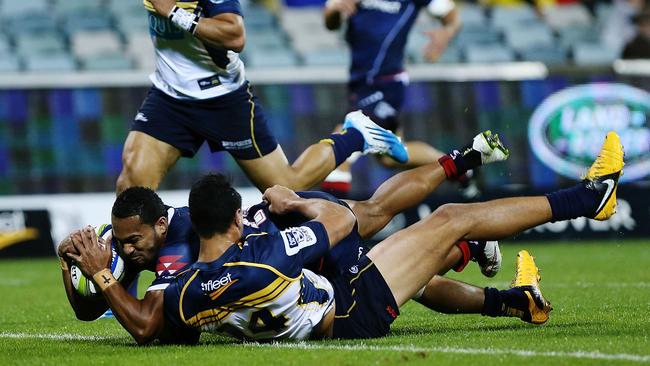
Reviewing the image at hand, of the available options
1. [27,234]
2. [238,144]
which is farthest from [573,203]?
[27,234]

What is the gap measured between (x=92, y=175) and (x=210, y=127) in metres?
6.34

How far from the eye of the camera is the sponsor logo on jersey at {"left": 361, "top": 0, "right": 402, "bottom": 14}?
1317 cm

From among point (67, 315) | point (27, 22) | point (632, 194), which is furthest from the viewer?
point (27, 22)

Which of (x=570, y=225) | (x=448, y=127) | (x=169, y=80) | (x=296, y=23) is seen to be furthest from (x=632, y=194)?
(x=169, y=80)

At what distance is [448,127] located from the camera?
52.2ft

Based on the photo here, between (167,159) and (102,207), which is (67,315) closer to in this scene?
(167,159)

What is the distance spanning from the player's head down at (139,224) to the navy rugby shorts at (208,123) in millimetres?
2406

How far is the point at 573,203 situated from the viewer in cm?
692

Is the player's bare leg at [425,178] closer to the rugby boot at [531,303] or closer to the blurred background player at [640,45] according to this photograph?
the rugby boot at [531,303]

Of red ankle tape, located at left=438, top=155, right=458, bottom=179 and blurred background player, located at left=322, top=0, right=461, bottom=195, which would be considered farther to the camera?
blurred background player, located at left=322, top=0, right=461, bottom=195

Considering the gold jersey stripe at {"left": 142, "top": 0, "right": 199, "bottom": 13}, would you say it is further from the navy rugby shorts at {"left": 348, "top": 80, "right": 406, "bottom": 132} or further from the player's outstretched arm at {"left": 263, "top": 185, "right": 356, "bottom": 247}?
the navy rugby shorts at {"left": 348, "top": 80, "right": 406, "bottom": 132}

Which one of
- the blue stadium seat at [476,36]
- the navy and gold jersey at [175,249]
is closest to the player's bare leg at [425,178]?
the navy and gold jersey at [175,249]

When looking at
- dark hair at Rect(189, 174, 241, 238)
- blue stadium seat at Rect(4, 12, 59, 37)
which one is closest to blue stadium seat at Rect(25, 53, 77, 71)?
blue stadium seat at Rect(4, 12, 59, 37)

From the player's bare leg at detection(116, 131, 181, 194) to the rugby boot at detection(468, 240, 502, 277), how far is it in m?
2.48
